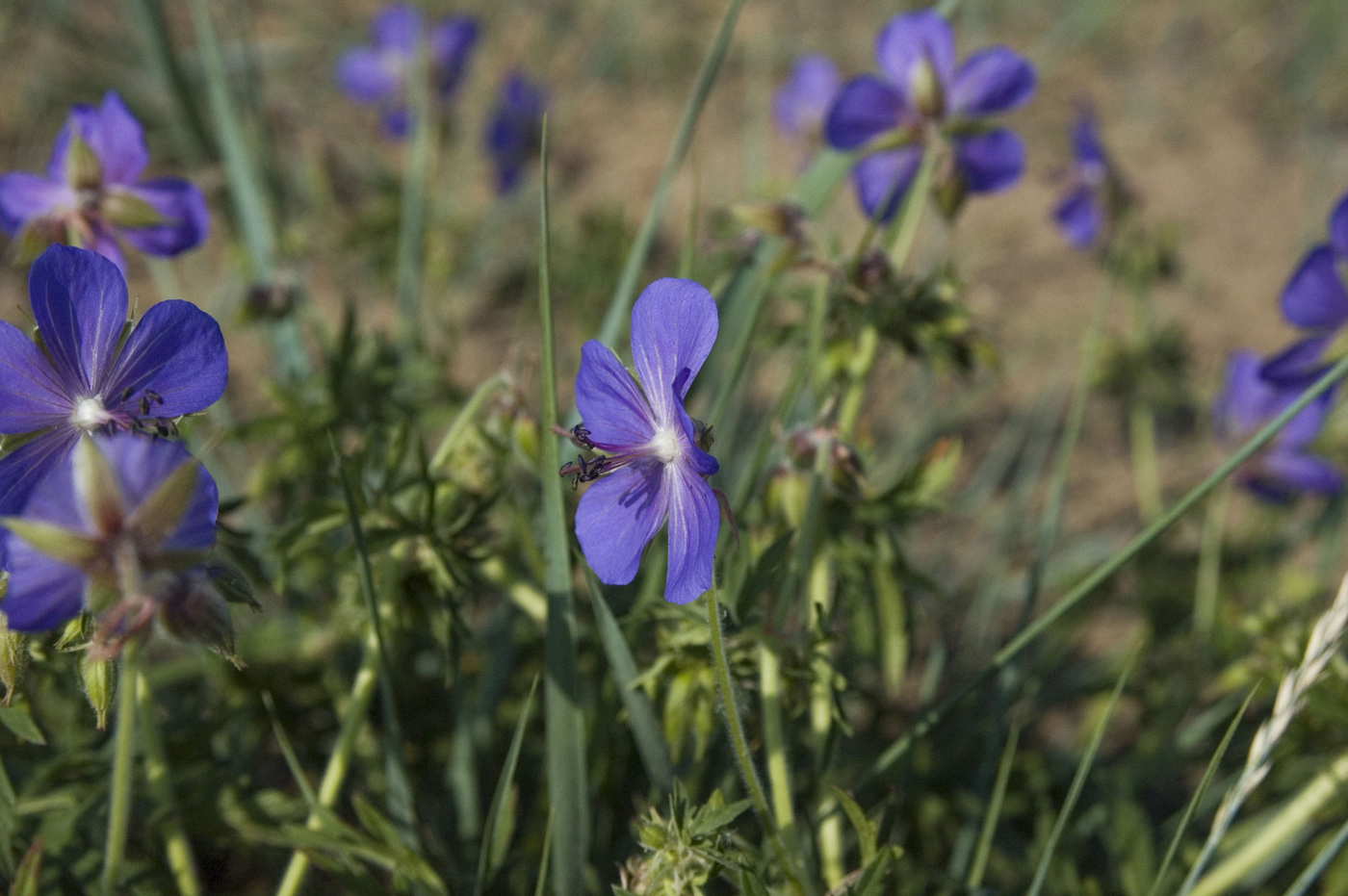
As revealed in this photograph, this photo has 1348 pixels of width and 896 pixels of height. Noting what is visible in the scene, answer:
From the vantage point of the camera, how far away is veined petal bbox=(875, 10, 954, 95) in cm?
204

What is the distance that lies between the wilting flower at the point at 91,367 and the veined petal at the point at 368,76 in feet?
9.61

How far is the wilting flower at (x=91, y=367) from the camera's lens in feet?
3.73

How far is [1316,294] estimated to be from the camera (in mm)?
1846

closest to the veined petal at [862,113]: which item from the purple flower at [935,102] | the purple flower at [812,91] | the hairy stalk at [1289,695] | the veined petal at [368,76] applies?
the purple flower at [935,102]

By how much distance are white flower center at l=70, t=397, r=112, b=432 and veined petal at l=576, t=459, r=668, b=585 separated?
1.80 feet

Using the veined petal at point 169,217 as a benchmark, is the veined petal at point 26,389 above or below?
below

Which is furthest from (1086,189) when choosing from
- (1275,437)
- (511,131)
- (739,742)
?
(739,742)

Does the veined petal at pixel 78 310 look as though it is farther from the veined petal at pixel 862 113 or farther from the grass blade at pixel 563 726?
the veined petal at pixel 862 113

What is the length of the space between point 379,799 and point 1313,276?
1.93 meters

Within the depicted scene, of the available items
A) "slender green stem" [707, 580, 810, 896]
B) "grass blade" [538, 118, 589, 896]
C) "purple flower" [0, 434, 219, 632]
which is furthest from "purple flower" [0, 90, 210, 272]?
"slender green stem" [707, 580, 810, 896]

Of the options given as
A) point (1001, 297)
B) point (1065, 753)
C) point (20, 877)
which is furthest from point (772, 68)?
point (20, 877)

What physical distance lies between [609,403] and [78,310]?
59 cm

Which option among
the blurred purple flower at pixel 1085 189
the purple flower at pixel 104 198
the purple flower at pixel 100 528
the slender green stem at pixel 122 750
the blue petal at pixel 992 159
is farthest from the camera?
the blurred purple flower at pixel 1085 189

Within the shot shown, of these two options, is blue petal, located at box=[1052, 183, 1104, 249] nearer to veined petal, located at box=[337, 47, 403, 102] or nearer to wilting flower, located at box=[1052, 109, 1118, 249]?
wilting flower, located at box=[1052, 109, 1118, 249]
